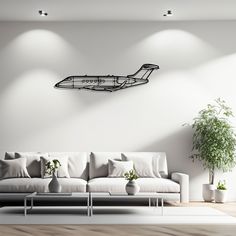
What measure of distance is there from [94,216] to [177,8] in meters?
3.58

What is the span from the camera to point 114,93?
8.41 m

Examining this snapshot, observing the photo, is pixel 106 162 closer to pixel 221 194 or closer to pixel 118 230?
pixel 221 194

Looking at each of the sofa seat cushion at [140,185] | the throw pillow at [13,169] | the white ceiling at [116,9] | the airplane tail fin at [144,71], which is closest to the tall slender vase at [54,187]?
the sofa seat cushion at [140,185]

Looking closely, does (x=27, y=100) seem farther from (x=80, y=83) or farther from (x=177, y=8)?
(x=177, y=8)

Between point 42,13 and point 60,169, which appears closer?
point 60,169

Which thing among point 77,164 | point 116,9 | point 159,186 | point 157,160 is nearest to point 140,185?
point 159,186

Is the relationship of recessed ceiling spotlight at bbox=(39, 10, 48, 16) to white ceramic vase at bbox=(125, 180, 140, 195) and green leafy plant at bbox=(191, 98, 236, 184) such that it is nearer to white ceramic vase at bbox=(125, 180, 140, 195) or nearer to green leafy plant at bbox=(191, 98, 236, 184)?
green leafy plant at bbox=(191, 98, 236, 184)

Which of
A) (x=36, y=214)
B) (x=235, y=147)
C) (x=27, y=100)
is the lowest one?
(x=36, y=214)

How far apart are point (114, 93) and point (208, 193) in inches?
91.9

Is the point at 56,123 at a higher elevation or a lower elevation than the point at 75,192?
higher

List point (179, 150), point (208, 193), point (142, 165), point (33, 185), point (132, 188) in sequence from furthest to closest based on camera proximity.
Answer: point (179, 150), point (208, 193), point (142, 165), point (33, 185), point (132, 188)

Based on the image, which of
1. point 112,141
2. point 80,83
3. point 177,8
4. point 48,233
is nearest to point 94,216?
point 48,233

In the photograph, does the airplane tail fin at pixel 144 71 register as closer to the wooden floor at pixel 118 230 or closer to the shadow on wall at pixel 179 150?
the shadow on wall at pixel 179 150

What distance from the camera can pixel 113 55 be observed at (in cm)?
842
